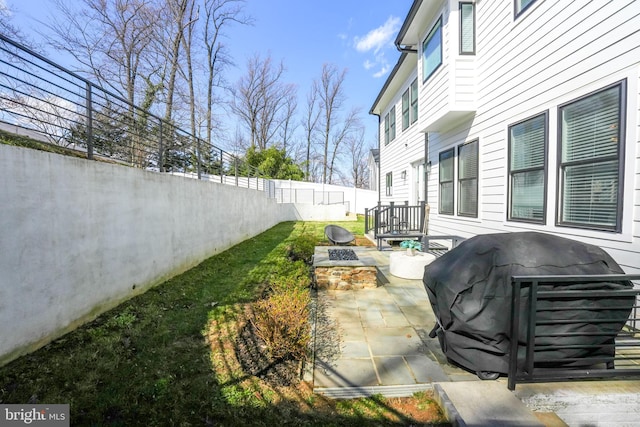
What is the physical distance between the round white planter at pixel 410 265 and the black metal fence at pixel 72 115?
4.78 m

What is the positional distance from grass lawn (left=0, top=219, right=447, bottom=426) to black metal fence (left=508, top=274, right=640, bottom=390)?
779 mm

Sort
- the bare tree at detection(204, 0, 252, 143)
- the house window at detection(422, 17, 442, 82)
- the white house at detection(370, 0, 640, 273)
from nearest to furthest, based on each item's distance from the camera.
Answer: the white house at detection(370, 0, 640, 273), the house window at detection(422, 17, 442, 82), the bare tree at detection(204, 0, 252, 143)

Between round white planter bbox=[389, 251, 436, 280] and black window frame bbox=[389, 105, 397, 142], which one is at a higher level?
black window frame bbox=[389, 105, 397, 142]

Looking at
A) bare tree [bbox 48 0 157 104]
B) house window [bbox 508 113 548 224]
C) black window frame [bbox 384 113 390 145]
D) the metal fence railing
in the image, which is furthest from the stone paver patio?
the metal fence railing

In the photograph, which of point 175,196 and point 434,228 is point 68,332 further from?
point 434,228

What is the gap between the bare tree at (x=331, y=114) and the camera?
97.4 feet

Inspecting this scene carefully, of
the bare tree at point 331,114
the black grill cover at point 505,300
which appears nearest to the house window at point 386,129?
the black grill cover at point 505,300

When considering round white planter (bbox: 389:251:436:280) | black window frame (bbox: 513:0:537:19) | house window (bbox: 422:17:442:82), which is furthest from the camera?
house window (bbox: 422:17:442:82)

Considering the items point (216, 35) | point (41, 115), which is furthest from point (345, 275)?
point (216, 35)

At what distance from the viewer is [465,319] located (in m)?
2.17

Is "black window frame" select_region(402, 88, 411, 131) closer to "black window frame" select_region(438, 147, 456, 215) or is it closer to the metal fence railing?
"black window frame" select_region(438, 147, 456, 215)

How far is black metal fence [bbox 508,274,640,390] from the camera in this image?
1.98 metres

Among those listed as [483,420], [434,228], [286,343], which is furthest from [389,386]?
[434,228]

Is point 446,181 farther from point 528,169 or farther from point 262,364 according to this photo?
point 262,364
